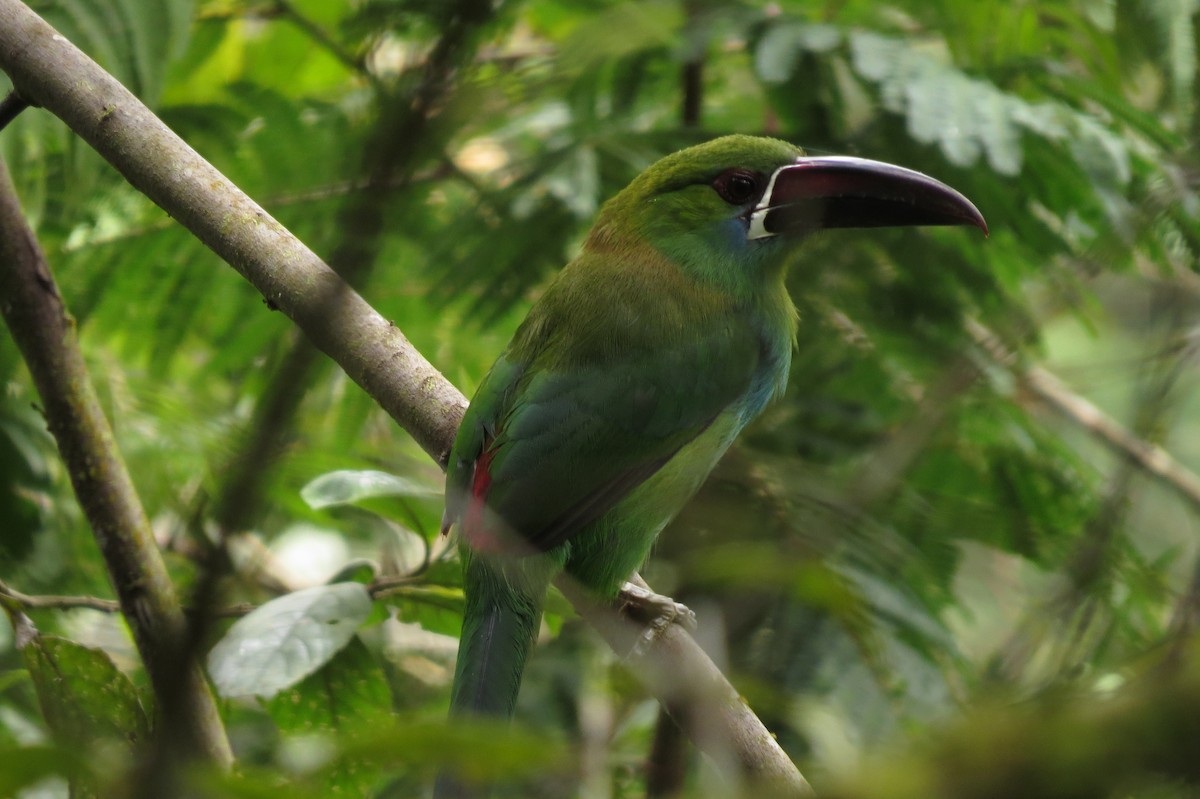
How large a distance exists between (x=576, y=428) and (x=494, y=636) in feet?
1.73

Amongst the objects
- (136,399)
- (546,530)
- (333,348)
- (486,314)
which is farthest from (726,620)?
(136,399)

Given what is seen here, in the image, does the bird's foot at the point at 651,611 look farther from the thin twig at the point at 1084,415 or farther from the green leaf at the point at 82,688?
the thin twig at the point at 1084,415

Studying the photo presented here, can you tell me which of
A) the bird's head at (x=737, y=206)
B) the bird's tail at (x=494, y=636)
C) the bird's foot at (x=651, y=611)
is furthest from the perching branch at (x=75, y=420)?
the bird's head at (x=737, y=206)

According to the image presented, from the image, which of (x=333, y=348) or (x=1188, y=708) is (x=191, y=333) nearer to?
(x=333, y=348)

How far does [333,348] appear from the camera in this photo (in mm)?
2133

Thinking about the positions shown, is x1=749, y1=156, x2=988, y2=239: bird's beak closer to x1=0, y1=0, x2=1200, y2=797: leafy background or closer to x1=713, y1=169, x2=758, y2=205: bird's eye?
x1=713, y1=169, x2=758, y2=205: bird's eye

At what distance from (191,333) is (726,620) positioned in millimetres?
2263

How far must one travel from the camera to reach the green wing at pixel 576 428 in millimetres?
2447

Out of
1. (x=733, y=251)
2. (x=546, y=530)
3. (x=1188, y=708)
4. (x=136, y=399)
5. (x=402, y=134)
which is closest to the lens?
(x=1188, y=708)

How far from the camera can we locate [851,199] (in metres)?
2.84

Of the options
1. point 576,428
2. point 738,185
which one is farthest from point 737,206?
point 576,428

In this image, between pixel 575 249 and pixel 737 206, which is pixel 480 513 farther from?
pixel 575 249

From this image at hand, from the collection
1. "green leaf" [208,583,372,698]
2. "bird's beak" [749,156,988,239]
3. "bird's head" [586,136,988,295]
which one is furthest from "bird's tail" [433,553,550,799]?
"bird's beak" [749,156,988,239]

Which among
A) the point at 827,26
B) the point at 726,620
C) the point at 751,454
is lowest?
the point at 726,620
